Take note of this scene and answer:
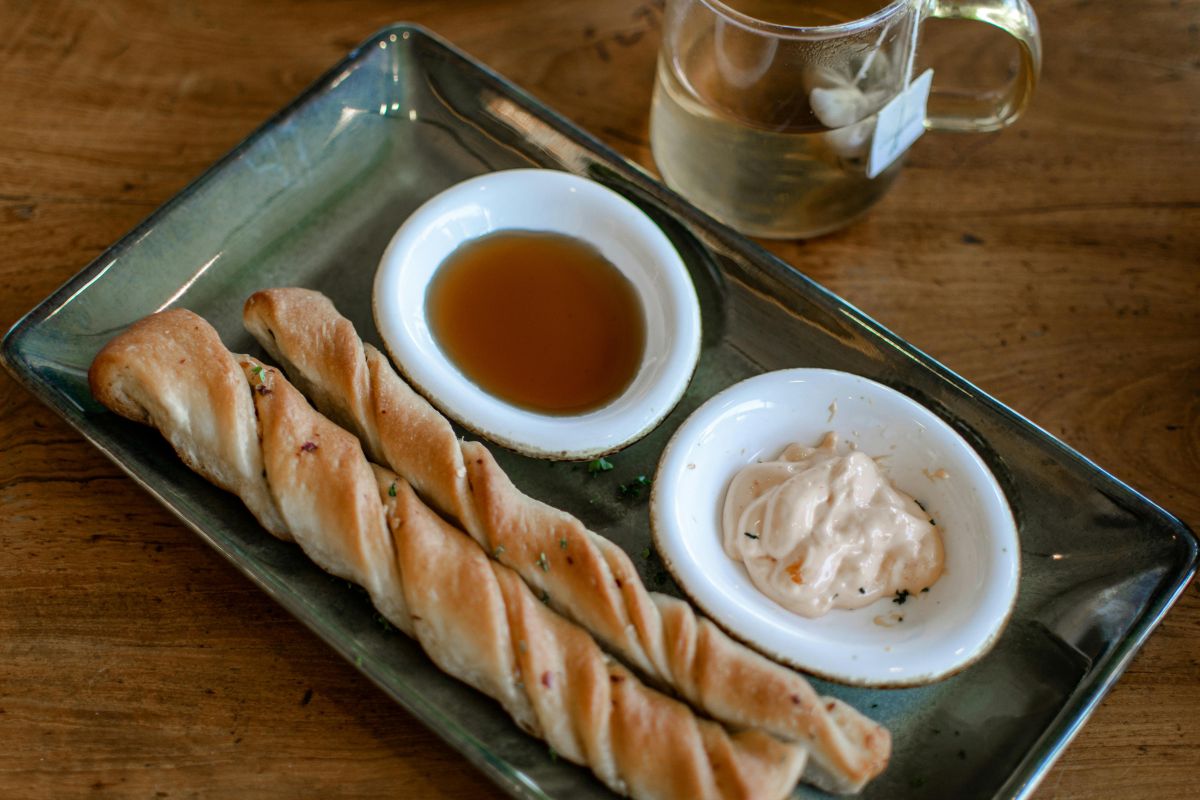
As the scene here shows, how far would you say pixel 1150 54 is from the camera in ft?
11.5

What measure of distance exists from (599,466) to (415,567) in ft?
1.80

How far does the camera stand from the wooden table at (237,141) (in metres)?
2.36

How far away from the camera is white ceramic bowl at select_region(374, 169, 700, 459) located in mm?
2529

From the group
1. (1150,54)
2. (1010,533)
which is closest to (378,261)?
(1010,533)

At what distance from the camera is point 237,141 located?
3.26 metres

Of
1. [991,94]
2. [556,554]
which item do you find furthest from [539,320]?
[991,94]

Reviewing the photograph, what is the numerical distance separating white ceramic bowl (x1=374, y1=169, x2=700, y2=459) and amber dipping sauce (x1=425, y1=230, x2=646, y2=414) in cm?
3

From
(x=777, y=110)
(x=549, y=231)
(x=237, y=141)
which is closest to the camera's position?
(x=777, y=110)

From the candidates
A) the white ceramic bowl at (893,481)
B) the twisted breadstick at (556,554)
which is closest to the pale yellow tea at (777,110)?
the white ceramic bowl at (893,481)

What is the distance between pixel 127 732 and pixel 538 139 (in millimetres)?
1709

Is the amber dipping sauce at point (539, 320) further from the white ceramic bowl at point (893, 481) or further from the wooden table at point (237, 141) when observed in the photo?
the wooden table at point (237, 141)

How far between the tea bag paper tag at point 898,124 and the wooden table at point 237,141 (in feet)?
0.91

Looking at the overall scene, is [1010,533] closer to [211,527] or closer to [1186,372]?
[1186,372]

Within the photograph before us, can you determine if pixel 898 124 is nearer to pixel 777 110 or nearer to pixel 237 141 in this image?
pixel 777 110
